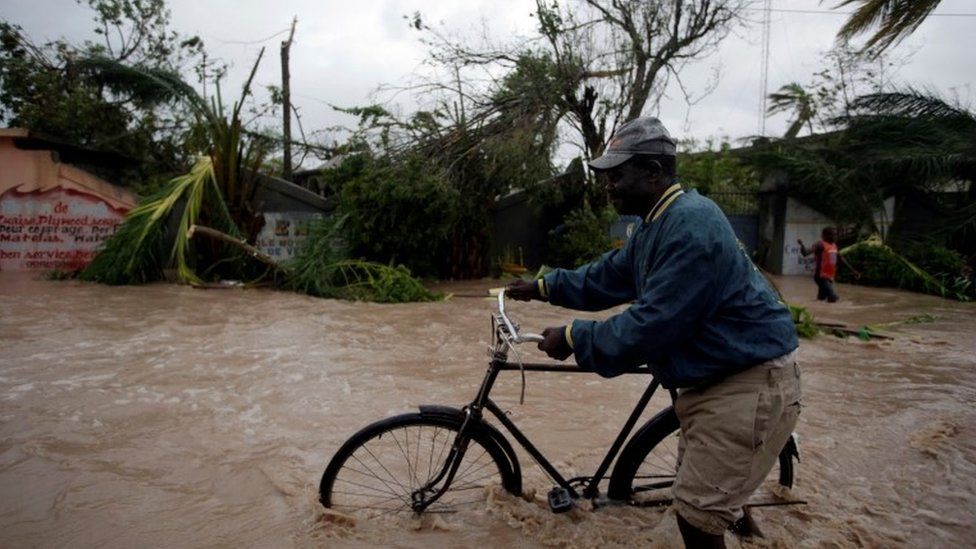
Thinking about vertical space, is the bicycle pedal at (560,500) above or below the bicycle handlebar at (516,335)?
below

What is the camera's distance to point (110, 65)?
1351 cm

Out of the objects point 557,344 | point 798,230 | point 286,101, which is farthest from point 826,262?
point 286,101

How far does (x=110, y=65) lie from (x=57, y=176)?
2573 millimetres

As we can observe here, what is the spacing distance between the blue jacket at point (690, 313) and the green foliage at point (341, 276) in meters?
7.93

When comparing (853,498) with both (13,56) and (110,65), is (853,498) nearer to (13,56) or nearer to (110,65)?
(110,65)

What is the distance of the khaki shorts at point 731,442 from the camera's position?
2.23 m

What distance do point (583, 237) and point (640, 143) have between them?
11.4m

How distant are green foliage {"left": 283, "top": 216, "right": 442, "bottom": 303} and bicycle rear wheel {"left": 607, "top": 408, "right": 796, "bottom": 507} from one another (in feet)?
23.6

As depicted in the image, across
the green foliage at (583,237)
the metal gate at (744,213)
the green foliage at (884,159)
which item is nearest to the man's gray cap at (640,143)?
the green foliage at (583,237)

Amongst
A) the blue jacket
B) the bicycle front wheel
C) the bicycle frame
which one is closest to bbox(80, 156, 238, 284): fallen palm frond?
the bicycle front wheel

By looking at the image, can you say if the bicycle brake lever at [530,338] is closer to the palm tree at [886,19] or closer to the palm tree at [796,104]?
the palm tree at [886,19]

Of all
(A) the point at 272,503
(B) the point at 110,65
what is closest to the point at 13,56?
(B) the point at 110,65

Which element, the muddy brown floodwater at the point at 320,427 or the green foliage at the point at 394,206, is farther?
the green foliage at the point at 394,206

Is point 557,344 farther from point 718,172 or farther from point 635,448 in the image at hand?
point 718,172
